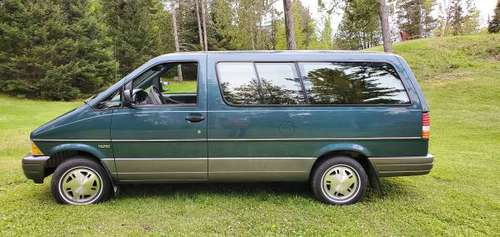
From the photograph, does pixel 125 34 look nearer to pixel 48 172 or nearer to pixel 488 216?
pixel 48 172

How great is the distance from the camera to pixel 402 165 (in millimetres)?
4480

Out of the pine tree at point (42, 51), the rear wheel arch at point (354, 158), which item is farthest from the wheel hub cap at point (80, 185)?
the pine tree at point (42, 51)

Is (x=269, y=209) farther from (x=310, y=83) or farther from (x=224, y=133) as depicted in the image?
(x=310, y=83)

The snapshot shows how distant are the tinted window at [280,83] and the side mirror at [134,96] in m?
1.45

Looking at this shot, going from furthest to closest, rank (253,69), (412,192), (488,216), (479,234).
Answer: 1. (412,192)
2. (253,69)
3. (488,216)
4. (479,234)

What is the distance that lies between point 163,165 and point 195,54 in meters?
1.41

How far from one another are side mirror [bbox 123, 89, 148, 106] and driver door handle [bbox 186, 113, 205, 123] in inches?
26.2

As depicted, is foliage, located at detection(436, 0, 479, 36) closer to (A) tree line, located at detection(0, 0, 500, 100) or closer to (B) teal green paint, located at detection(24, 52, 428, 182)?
(A) tree line, located at detection(0, 0, 500, 100)

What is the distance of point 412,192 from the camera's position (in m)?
4.98

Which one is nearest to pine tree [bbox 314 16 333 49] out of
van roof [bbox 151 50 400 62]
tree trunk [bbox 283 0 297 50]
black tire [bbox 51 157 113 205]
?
tree trunk [bbox 283 0 297 50]

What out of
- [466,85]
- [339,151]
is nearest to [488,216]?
[339,151]

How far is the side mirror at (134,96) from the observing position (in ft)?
14.3

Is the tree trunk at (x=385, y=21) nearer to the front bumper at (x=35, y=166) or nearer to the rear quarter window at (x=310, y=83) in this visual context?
the rear quarter window at (x=310, y=83)

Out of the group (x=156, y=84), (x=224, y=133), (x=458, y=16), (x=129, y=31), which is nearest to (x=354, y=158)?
(x=224, y=133)
